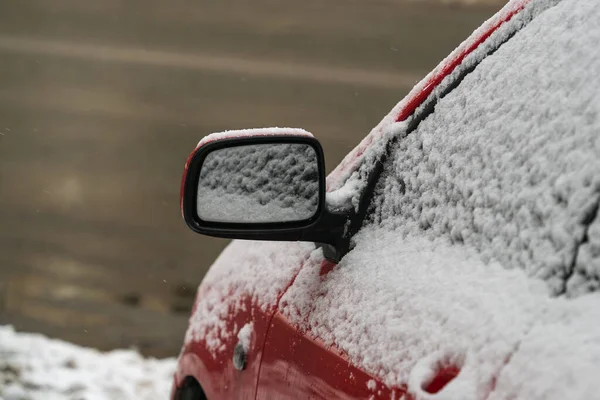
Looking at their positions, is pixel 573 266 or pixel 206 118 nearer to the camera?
pixel 573 266

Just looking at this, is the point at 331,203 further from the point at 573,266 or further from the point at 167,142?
the point at 167,142

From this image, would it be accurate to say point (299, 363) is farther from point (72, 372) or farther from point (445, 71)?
point (72, 372)

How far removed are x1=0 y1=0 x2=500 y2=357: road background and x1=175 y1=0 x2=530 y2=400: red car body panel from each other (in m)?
3.33

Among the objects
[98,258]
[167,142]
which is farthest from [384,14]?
[98,258]

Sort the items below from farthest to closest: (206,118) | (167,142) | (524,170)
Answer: (206,118)
(167,142)
(524,170)

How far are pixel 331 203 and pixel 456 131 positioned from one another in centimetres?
36

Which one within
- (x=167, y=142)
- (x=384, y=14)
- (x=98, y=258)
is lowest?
(x=98, y=258)

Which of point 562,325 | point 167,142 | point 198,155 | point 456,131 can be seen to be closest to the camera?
point 562,325

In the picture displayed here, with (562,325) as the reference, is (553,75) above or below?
above

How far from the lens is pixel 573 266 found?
112 centimetres

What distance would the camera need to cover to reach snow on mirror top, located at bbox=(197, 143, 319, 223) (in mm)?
1739

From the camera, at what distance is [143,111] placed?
36.8 ft

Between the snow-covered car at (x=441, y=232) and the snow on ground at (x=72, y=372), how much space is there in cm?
233

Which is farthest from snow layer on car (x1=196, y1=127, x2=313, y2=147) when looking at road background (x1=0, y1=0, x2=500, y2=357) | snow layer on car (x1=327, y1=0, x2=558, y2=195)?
road background (x1=0, y1=0, x2=500, y2=357)
